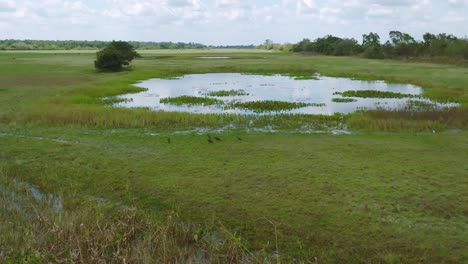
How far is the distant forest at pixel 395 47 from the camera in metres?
80.8

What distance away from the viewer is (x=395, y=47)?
95000mm

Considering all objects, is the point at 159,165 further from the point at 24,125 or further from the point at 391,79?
the point at 391,79

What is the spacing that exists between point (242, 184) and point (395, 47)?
301 feet

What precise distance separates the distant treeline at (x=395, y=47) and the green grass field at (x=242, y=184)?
65.8 metres

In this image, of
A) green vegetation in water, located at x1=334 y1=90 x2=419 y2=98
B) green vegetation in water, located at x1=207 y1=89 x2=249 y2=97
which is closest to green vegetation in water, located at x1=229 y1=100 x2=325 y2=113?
green vegetation in water, located at x1=207 y1=89 x2=249 y2=97

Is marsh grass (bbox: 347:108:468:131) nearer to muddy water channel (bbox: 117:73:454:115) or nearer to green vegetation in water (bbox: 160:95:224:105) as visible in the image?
muddy water channel (bbox: 117:73:454:115)

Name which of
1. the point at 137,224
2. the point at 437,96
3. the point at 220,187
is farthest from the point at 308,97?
the point at 137,224

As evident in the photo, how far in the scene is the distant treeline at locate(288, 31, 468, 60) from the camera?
266 ft

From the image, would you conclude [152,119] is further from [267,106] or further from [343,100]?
[343,100]

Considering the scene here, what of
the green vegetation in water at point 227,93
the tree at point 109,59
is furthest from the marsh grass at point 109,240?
the tree at point 109,59

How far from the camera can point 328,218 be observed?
34.9 feet

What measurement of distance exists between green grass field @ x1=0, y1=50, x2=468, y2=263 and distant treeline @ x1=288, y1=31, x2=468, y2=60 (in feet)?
216

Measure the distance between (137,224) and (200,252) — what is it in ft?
5.51

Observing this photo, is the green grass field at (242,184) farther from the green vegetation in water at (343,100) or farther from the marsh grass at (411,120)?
the green vegetation in water at (343,100)
